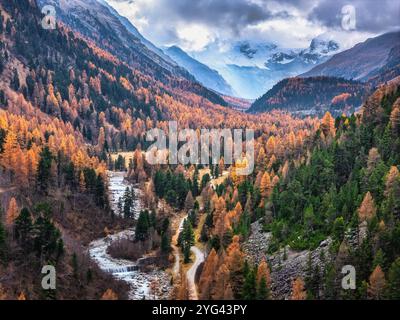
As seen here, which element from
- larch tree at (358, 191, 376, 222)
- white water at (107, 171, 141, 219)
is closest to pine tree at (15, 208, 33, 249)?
white water at (107, 171, 141, 219)

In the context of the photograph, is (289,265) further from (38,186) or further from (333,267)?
(38,186)

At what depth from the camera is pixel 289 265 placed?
9356cm

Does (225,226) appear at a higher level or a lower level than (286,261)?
higher

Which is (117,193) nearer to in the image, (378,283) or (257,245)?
(257,245)

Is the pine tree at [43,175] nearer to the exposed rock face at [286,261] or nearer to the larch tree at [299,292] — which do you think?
the exposed rock face at [286,261]

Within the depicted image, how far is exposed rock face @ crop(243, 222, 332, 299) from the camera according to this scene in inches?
3415

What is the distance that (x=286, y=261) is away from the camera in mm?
96625

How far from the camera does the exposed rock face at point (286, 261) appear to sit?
285 ft

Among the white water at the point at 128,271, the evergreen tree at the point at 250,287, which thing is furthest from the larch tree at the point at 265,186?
the evergreen tree at the point at 250,287

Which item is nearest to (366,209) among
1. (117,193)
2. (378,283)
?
(378,283)

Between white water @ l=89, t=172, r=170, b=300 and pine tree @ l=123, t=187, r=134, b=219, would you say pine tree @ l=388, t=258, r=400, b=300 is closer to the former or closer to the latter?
white water @ l=89, t=172, r=170, b=300
